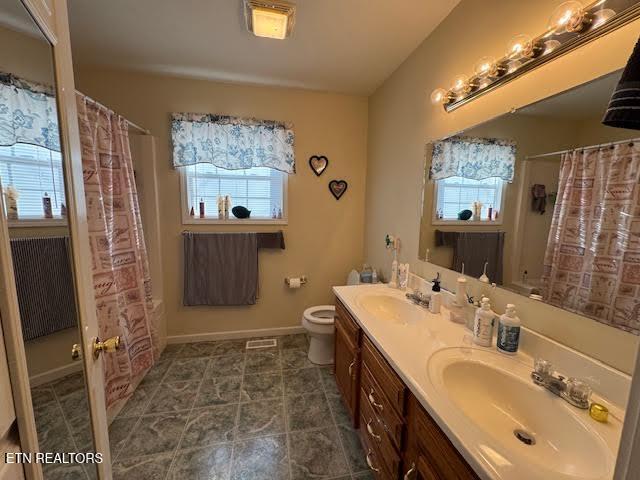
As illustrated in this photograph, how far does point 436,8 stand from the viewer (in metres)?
1.53

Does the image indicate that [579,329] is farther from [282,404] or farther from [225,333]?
[225,333]

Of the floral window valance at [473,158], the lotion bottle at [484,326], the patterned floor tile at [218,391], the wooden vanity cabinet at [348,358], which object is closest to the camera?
the lotion bottle at [484,326]

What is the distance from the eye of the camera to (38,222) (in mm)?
674

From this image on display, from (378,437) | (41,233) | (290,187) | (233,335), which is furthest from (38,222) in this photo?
(233,335)

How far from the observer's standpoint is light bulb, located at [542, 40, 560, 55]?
0.99 m

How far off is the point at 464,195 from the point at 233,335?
248cm

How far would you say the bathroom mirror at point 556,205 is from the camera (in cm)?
83

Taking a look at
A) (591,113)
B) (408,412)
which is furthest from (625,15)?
(408,412)

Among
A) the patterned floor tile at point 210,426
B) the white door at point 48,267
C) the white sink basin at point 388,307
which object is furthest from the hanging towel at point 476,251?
the patterned floor tile at point 210,426

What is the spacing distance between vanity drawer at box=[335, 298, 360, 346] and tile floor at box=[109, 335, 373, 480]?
24.8 inches

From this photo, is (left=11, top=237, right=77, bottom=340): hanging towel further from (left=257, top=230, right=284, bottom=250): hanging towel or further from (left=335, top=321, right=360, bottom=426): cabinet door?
Answer: (left=257, top=230, right=284, bottom=250): hanging towel

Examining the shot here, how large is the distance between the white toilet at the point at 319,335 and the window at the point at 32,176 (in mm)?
1852

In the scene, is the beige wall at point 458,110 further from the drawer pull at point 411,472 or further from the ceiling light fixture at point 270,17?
the ceiling light fixture at point 270,17

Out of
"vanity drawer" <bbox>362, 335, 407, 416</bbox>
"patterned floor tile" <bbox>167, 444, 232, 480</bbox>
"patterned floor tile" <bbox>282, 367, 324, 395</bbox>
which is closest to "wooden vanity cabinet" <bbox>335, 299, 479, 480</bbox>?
"vanity drawer" <bbox>362, 335, 407, 416</bbox>
